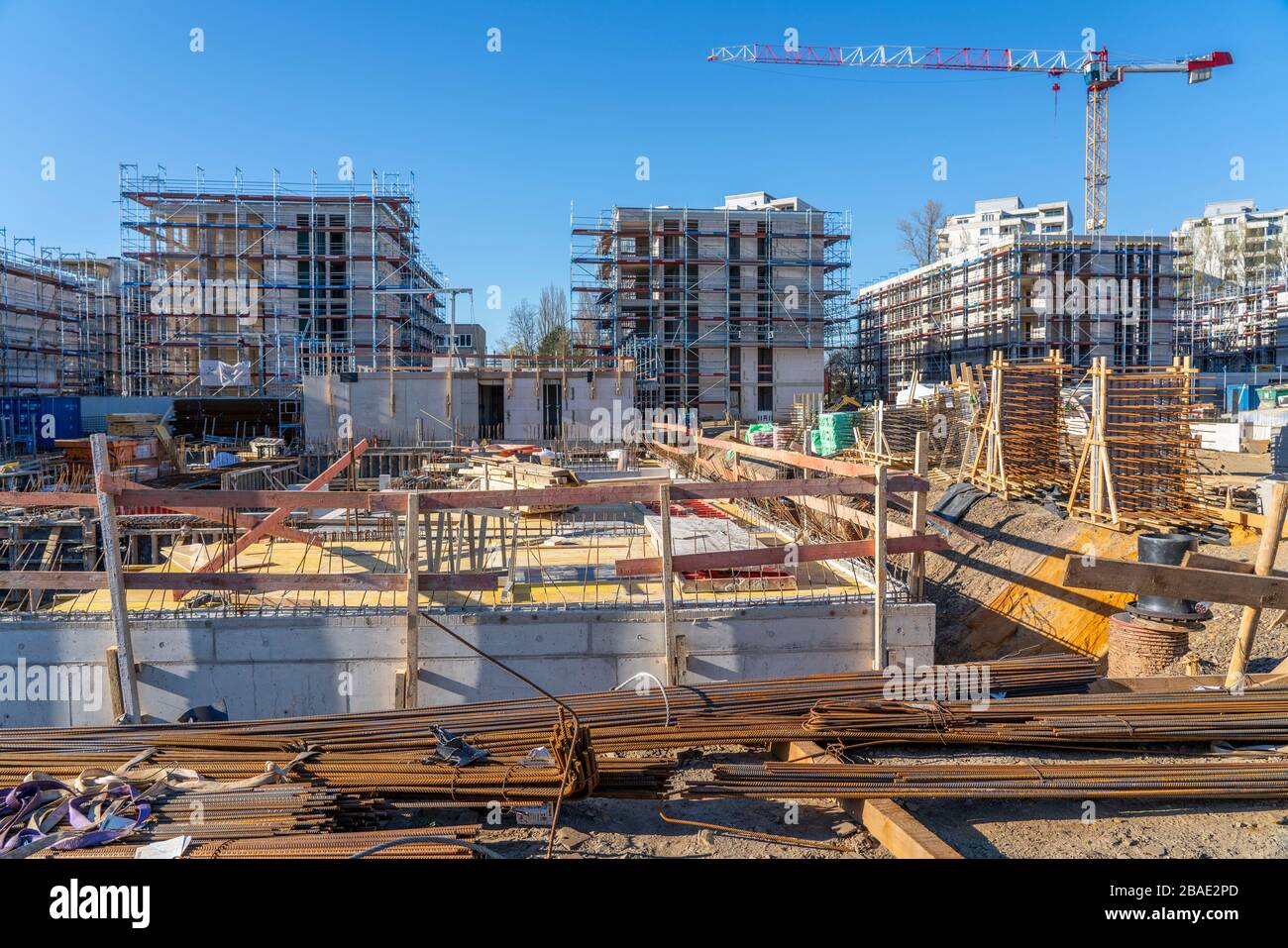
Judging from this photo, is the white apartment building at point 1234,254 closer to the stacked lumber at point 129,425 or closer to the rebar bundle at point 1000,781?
the stacked lumber at point 129,425

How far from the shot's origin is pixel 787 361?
53.2m

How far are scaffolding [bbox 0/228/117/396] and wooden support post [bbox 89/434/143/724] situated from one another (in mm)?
41418

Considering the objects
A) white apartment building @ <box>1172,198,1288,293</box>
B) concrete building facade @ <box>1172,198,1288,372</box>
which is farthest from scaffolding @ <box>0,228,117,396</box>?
white apartment building @ <box>1172,198,1288,293</box>

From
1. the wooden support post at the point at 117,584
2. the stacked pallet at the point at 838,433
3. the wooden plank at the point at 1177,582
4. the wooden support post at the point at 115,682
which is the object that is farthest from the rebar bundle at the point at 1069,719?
the stacked pallet at the point at 838,433

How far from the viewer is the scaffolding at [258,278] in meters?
46.5

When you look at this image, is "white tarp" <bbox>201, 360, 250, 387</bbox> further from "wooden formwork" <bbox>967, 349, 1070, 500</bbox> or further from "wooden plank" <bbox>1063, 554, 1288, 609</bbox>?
"wooden plank" <bbox>1063, 554, 1288, 609</bbox>

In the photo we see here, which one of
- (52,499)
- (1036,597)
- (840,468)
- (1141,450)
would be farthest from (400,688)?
(1141,450)

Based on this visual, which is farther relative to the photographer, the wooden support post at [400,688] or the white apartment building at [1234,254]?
the white apartment building at [1234,254]

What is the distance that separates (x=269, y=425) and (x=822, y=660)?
37.9 meters

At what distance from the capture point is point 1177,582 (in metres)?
4.97

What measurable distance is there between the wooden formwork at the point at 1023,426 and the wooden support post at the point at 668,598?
11101mm

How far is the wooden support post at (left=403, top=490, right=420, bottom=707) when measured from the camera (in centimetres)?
751
